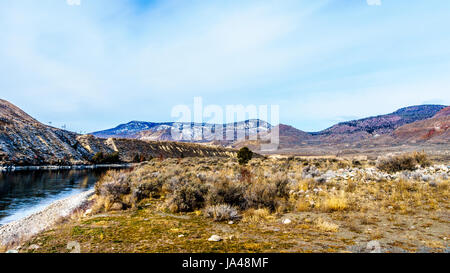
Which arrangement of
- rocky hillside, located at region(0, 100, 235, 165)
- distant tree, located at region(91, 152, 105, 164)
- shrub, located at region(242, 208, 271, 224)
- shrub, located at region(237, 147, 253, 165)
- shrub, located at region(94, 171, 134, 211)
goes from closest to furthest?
shrub, located at region(242, 208, 271, 224), shrub, located at region(94, 171, 134, 211), shrub, located at region(237, 147, 253, 165), rocky hillside, located at region(0, 100, 235, 165), distant tree, located at region(91, 152, 105, 164)

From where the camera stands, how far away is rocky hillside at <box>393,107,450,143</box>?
3620 inches

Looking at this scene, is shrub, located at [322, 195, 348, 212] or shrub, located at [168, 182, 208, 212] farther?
shrub, located at [168, 182, 208, 212]

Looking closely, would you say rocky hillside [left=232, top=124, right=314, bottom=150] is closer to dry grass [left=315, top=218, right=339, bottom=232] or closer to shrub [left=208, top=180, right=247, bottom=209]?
shrub [left=208, top=180, right=247, bottom=209]

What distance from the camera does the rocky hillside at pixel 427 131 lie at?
91938 millimetres

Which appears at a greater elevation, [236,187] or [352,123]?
[352,123]

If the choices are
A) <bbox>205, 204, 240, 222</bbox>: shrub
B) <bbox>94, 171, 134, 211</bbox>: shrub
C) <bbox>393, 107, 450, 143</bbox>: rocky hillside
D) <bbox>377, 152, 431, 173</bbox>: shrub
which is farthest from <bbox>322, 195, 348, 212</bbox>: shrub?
<bbox>393, 107, 450, 143</bbox>: rocky hillside

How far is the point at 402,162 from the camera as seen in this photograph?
14031 mm

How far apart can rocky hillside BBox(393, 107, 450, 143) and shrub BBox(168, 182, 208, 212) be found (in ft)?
358

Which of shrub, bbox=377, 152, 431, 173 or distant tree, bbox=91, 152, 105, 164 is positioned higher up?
shrub, bbox=377, 152, 431, 173
